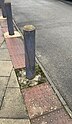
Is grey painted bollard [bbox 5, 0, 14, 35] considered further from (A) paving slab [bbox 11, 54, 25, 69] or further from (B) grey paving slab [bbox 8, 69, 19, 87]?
(B) grey paving slab [bbox 8, 69, 19, 87]

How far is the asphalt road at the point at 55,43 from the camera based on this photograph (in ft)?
15.0

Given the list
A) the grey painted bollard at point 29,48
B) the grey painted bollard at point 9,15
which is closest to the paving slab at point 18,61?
the grey painted bollard at point 29,48

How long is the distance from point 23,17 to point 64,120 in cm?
748

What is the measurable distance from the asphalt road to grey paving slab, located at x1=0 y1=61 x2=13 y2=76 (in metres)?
0.82

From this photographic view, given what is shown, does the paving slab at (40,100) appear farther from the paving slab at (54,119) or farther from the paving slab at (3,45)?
the paving slab at (3,45)

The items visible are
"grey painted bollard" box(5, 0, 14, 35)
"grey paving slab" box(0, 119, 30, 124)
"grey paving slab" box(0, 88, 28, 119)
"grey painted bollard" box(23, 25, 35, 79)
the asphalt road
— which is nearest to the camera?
"grey paving slab" box(0, 119, 30, 124)

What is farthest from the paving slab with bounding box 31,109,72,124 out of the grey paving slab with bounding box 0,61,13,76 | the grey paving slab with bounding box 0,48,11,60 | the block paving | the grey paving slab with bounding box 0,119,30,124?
the grey paving slab with bounding box 0,48,11,60

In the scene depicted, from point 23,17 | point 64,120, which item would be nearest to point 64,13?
point 23,17

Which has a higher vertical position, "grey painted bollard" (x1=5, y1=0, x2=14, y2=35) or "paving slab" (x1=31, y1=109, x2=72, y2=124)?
"grey painted bollard" (x1=5, y1=0, x2=14, y2=35)

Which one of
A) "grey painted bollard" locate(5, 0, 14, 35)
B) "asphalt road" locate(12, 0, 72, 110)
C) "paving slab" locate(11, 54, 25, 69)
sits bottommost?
"asphalt road" locate(12, 0, 72, 110)

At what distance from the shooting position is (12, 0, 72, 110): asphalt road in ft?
15.0

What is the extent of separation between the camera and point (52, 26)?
28.2ft

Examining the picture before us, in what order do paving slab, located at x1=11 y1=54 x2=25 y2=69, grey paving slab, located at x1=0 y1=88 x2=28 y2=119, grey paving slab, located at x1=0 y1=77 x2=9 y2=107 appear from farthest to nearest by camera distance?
1. paving slab, located at x1=11 y1=54 x2=25 y2=69
2. grey paving slab, located at x1=0 y1=77 x2=9 y2=107
3. grey paving slab, located at x1=0 y1=88 x2=28 y2=119

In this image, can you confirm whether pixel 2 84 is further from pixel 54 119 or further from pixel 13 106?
pixel 54 119
